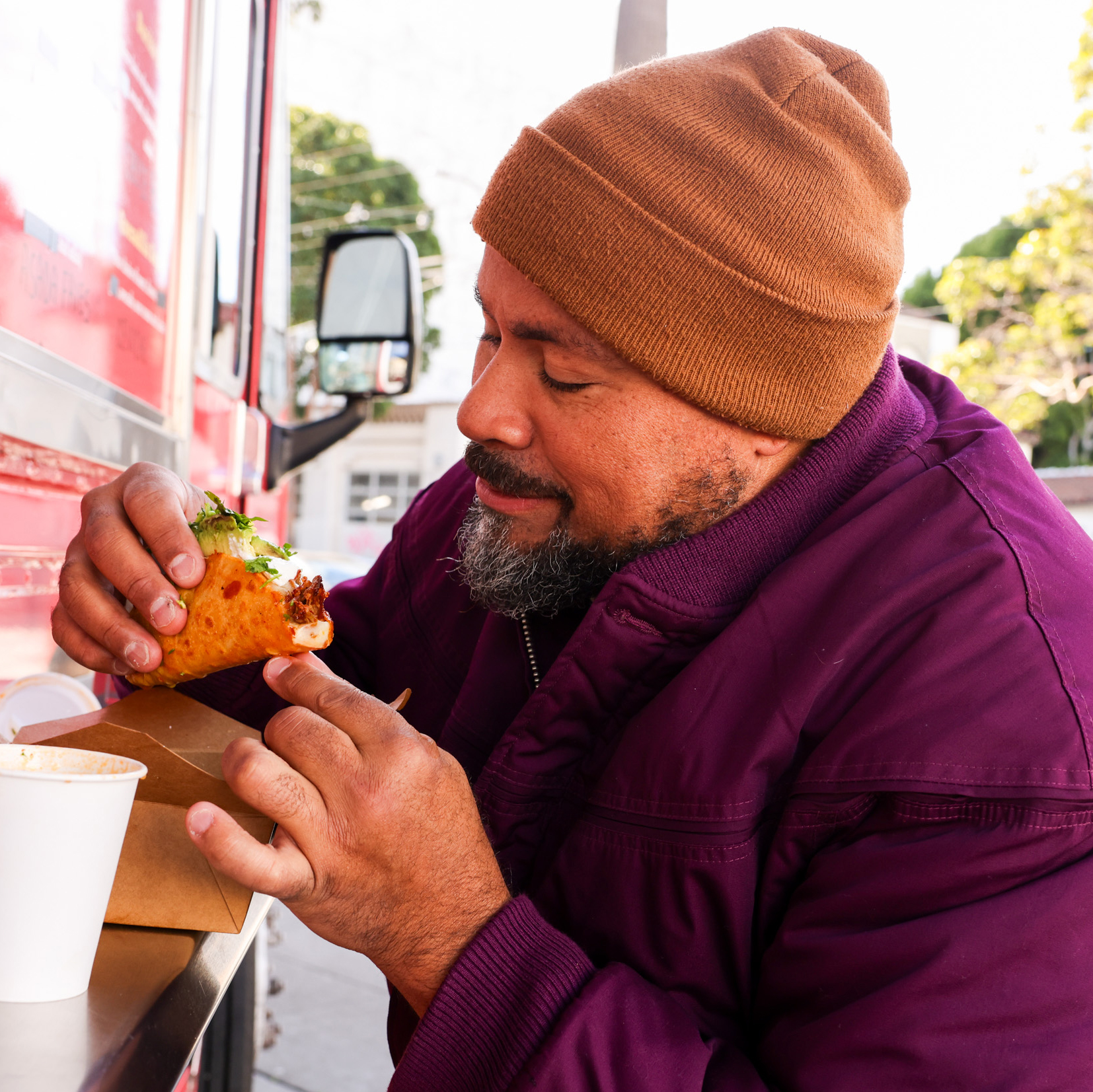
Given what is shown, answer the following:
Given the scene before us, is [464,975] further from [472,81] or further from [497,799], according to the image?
[472,81]

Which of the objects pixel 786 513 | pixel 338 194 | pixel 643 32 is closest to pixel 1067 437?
pixel 338 194

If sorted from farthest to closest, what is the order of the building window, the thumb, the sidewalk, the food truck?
1. the building window
2. the sidewalk
3. the food truck
4. the thumb

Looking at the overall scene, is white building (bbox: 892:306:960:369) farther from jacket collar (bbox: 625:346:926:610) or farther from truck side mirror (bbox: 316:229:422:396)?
jacket collar (bbox: 625:346:926:610)

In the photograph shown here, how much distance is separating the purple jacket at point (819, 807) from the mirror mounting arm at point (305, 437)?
2.43 meters

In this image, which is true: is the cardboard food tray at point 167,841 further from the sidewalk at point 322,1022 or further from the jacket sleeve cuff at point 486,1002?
the sidewalk at point 322,1022

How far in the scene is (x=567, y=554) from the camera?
6.19 feet

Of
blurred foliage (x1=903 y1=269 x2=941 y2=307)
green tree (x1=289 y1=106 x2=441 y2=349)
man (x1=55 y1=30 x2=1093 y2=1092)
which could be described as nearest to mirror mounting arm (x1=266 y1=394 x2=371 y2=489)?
man (x1=55 y1=30 x2=1093 y2=1092)

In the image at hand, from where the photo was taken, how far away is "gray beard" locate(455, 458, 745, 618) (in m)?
1.89

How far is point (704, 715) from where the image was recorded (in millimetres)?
1501

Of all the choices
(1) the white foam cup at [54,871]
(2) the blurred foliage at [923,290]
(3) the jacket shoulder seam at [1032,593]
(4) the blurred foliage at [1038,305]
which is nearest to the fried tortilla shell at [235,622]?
Answer: (1) the white foam cup at [54,871]

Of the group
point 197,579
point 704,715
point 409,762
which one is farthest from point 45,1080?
point 704,715

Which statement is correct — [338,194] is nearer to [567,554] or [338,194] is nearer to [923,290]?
[567,554]

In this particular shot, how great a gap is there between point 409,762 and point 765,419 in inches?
36.4

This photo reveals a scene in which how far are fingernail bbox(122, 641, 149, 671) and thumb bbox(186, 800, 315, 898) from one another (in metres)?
0.49
